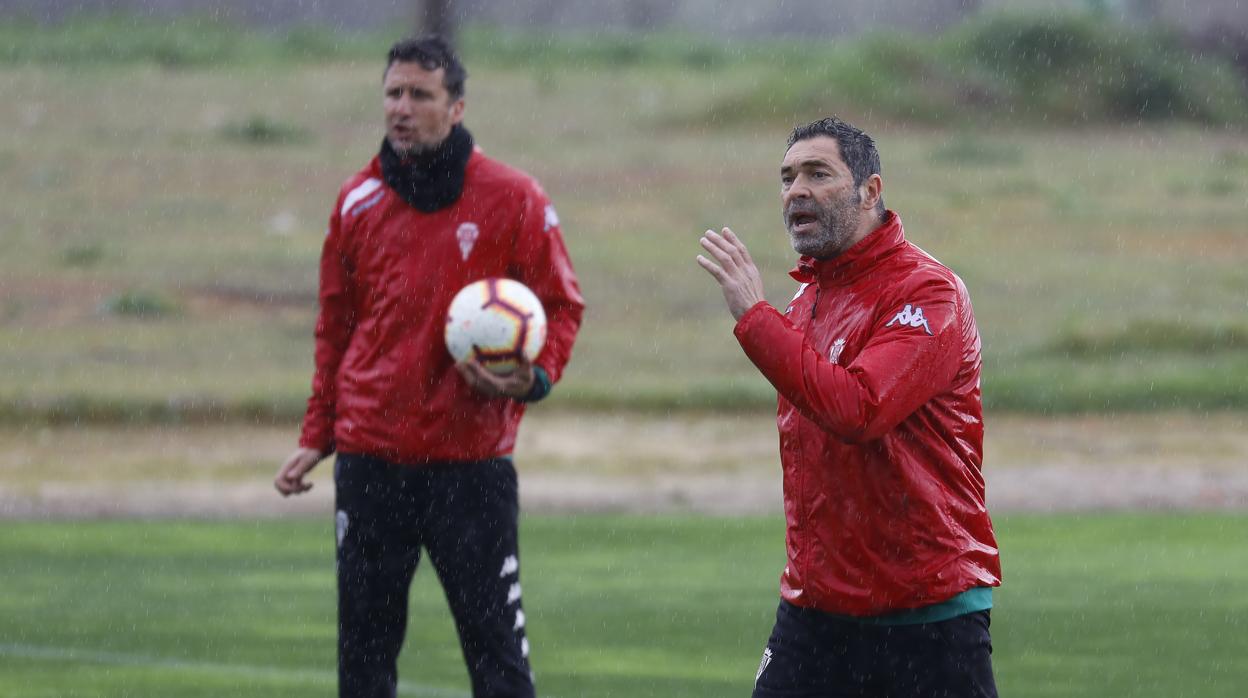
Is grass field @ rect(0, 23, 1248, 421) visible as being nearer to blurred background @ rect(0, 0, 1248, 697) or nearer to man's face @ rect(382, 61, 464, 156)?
blurred background @ rect(0, 0, 1248, 697)

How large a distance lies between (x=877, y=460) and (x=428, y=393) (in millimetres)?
1960

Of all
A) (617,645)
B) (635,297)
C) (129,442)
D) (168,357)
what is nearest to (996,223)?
(635,297)

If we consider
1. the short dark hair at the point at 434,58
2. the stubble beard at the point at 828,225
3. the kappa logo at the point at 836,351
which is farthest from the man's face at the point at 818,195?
the short dark hair at the point at 434,58

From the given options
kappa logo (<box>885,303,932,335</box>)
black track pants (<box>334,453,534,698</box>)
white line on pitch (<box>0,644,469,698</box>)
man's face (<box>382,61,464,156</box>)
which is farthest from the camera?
white line on pitch (<box>0,644,469,698</box>)

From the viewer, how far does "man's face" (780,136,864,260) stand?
5238 millimetres

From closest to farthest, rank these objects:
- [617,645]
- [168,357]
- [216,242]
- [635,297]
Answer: [617,645], [168,357], [635,297], [216,242]

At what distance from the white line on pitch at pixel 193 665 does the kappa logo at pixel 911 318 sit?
159 inches

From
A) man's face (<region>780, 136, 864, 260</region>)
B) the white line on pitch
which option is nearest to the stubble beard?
man's face (<region>780, 136, 864, 260</region>)

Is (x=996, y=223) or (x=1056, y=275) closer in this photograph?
(x=1056, y=275)

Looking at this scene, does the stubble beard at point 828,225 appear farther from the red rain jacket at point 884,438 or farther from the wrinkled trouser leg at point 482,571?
the wrinkled trouser leg at point 482,571

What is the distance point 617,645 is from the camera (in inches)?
390

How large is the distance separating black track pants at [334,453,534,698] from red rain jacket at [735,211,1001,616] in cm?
152

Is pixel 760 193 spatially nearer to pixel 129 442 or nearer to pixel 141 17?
pixel 129 442

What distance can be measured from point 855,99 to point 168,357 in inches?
703
